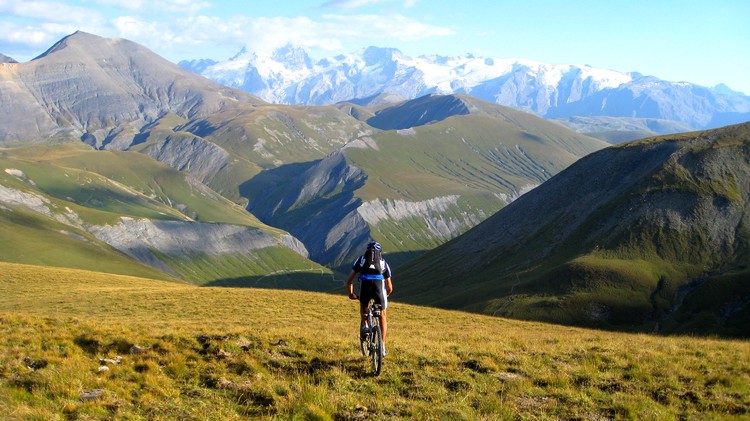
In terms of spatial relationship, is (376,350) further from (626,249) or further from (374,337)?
(626,249)

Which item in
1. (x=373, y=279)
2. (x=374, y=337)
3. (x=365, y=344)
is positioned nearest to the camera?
(x=374, y=337)

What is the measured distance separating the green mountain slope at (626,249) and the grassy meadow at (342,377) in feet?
216

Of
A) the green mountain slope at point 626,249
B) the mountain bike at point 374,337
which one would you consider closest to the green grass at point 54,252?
the green mountain slope at point 626,249

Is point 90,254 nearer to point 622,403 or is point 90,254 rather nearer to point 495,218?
point 495,218

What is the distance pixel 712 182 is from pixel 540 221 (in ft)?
123

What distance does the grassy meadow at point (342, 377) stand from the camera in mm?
13797

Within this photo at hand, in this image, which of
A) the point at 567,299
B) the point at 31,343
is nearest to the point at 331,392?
the point at 31,343

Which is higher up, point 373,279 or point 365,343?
point 373,279

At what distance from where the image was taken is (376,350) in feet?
55.3

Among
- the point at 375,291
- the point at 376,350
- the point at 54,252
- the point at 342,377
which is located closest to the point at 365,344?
the point at 376,350

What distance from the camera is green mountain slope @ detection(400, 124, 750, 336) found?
84.6m

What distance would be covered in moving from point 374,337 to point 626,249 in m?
97.4

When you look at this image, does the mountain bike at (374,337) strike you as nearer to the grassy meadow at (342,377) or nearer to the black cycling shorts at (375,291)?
the black cycling shorts at (375,291)

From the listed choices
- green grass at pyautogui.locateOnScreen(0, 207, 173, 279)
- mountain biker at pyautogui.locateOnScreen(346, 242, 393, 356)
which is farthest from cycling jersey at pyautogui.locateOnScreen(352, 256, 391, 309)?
green grass at pyautogui.locateOnScreen(0, 207, 173, 279)
